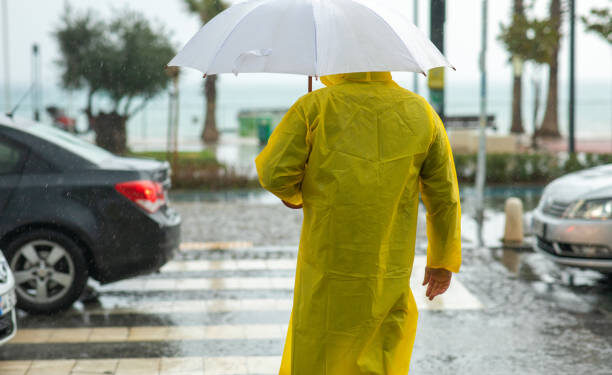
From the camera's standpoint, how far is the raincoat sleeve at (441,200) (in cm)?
317

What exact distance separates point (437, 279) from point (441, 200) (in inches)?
14.1

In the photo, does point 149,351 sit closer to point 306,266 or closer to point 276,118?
point 306,266

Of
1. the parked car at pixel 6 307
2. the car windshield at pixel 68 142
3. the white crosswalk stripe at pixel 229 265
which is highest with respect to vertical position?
the car windshield at pixel 68 142

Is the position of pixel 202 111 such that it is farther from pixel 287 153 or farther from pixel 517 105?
pixel 287 153

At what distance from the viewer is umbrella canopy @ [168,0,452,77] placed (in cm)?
318

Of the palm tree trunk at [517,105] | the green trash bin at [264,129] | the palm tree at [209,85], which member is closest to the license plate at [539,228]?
the green trash bin at [264,129]

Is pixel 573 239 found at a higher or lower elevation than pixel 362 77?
lower

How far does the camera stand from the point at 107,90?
2645 cm

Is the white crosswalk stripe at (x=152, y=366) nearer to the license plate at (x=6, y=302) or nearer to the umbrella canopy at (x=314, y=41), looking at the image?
the license plate at (x=6, y=302)

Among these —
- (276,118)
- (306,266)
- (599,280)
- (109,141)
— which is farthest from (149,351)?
(276,118)

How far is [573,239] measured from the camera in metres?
7.14

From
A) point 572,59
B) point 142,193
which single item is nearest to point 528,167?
point 572,59

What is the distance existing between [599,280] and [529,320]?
179 cm

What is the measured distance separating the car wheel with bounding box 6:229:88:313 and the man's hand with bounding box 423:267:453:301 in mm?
3727
